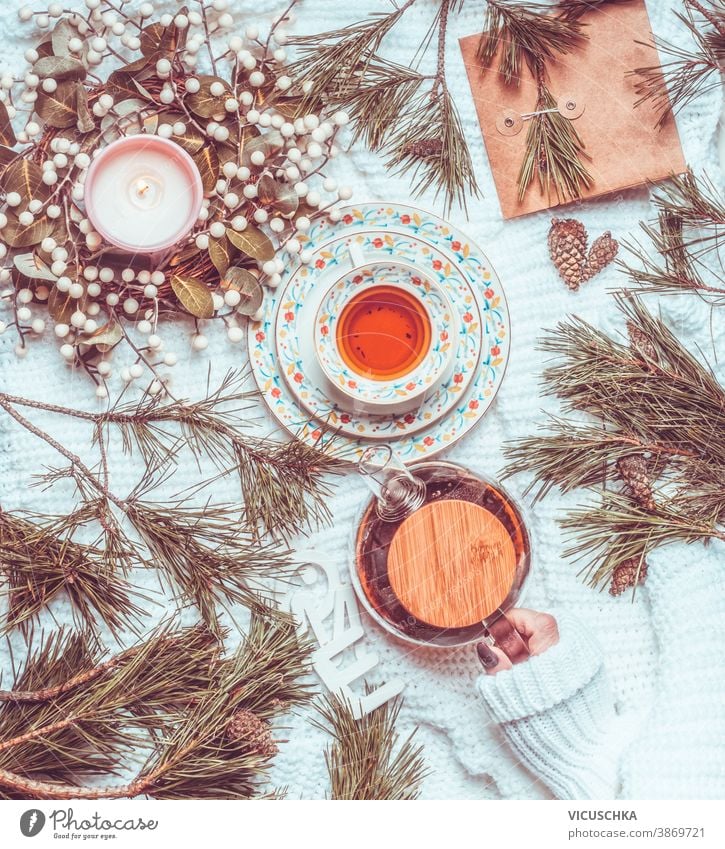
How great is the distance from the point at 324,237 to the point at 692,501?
0.35 m

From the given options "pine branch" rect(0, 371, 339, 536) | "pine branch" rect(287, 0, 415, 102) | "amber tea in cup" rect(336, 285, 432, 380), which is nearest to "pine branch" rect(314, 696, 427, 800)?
"pine branch" rect(0, 371, 339, 536)

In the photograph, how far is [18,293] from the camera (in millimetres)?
601

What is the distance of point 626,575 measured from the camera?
0.59 m

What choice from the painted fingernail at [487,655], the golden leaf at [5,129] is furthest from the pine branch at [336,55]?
the painted fingernail at [487,655]

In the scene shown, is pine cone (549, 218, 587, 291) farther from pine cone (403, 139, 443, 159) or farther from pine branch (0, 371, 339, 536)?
pine branch (0, 371, 339, 536)

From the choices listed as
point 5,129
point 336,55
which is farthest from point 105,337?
point 336,55

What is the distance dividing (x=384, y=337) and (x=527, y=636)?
0.84 feet

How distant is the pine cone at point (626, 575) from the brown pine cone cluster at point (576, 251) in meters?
0.22

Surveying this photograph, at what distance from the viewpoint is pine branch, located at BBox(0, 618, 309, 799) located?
1.75 feet

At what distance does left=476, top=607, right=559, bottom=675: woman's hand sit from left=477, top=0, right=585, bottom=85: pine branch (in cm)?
41

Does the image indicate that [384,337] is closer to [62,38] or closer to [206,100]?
[206,100]

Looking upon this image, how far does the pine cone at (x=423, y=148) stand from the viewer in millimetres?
608

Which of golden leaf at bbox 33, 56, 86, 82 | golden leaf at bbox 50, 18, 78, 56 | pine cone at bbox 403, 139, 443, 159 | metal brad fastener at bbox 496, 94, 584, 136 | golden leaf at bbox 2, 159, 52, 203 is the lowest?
pine cone at bbox 403, 139, 443, 159

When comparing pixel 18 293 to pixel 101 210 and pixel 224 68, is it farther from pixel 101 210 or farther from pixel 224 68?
pixel 224 68
